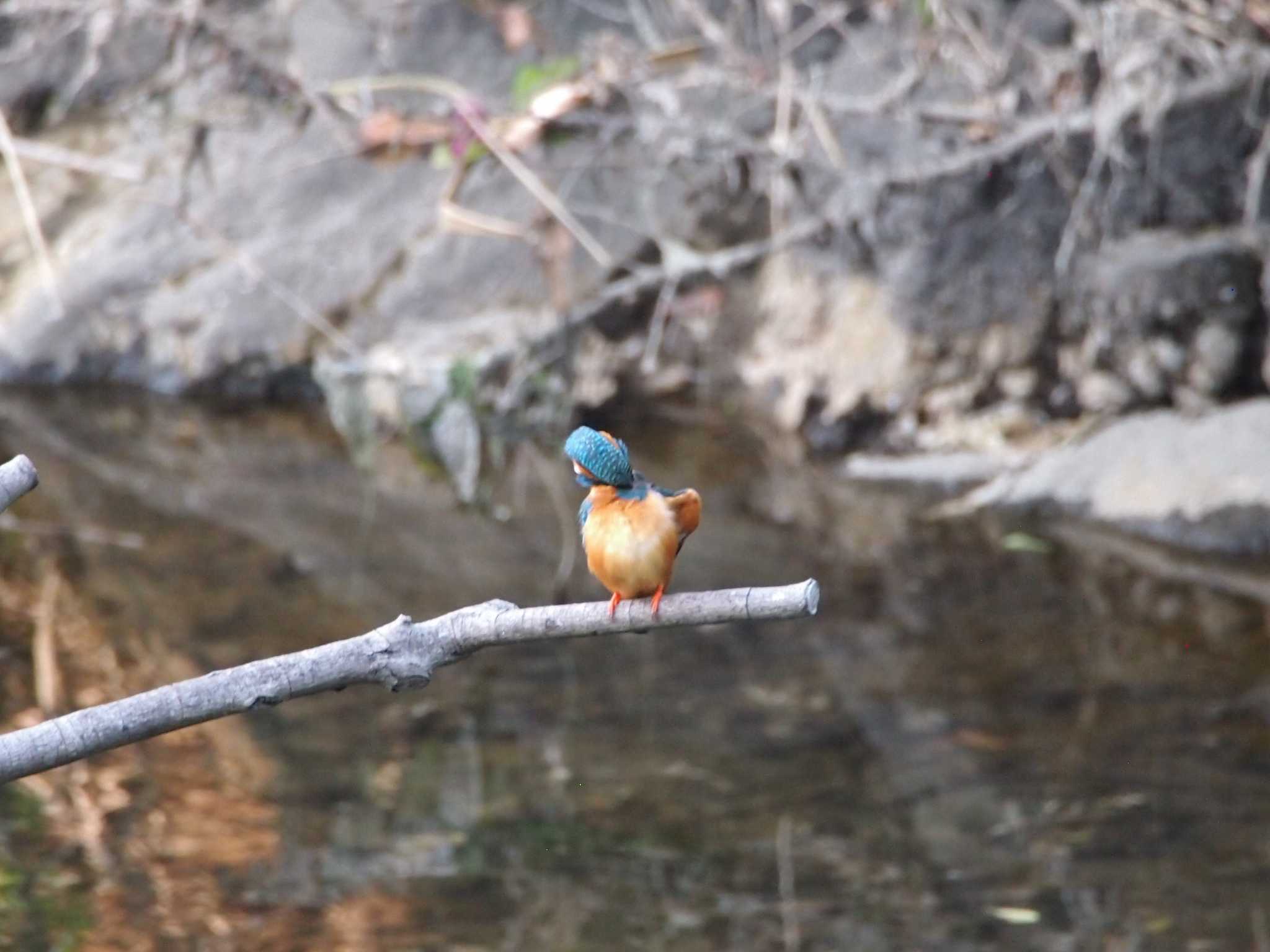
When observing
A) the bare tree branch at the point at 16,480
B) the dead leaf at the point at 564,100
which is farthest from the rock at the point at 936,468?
the bare tree branch at the point at 16,480

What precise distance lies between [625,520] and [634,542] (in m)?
0.04

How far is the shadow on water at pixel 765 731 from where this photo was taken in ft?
12.6

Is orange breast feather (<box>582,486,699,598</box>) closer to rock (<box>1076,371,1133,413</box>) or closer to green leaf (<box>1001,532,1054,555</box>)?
green leaf (<box>1001,532,1054,555</box>)

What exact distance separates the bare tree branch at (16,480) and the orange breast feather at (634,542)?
25.9 inches

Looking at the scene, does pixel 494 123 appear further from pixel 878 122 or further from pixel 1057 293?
pixel 1057 293

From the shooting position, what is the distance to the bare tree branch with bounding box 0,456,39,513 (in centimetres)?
158

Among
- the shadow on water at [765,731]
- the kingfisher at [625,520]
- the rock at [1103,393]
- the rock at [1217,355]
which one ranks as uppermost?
the kingfisher at [625,520]

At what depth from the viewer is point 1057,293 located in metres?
7.14

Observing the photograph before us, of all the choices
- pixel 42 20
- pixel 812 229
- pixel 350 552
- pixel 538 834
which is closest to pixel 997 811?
pixel 538 834

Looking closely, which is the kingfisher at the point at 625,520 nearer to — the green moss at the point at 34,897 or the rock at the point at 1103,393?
the green moss at the point at 34,897

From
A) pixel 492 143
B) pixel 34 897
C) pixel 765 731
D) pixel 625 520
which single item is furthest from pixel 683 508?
pixel 492 143

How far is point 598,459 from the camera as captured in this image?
1838 mm

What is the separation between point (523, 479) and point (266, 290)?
2.54 meters

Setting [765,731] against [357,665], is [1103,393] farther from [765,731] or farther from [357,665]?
[357,665]
